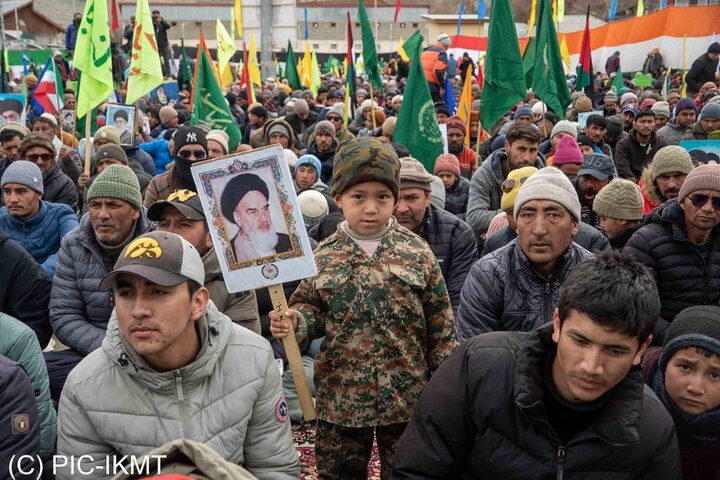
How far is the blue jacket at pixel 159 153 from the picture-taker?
34.6 ft

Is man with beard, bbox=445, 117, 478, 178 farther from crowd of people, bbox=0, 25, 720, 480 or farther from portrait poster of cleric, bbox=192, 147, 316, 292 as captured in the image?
portrait poster of cleric, bbox=192, 147, 316, 292

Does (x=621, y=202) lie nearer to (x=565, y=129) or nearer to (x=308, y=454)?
(x=308, y=454)

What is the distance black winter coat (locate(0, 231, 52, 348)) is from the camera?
445 centimetres

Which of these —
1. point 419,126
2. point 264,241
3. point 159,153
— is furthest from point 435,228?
point 159,153

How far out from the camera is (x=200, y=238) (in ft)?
13.5

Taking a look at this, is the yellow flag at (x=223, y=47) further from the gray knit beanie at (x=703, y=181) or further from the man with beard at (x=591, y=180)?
the gray knit beanie at (x=703, y=181)

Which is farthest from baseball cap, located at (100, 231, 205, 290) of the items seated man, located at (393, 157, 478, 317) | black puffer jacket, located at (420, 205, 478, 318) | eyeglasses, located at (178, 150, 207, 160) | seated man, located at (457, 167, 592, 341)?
eyeglasses, located at (178, 150, 207, 160)

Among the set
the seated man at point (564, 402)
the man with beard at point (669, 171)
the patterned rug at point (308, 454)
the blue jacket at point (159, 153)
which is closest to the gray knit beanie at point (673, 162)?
the man with beard at point (669, 171)

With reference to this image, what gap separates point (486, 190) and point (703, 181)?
6.89ft

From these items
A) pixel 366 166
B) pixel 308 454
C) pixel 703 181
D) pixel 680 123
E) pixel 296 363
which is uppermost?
pixel 366 166

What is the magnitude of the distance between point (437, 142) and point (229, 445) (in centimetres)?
523

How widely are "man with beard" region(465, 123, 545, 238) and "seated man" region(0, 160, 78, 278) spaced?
2.93m

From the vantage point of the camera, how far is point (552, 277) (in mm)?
3527

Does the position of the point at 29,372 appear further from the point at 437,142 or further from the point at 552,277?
the point at 437,142
